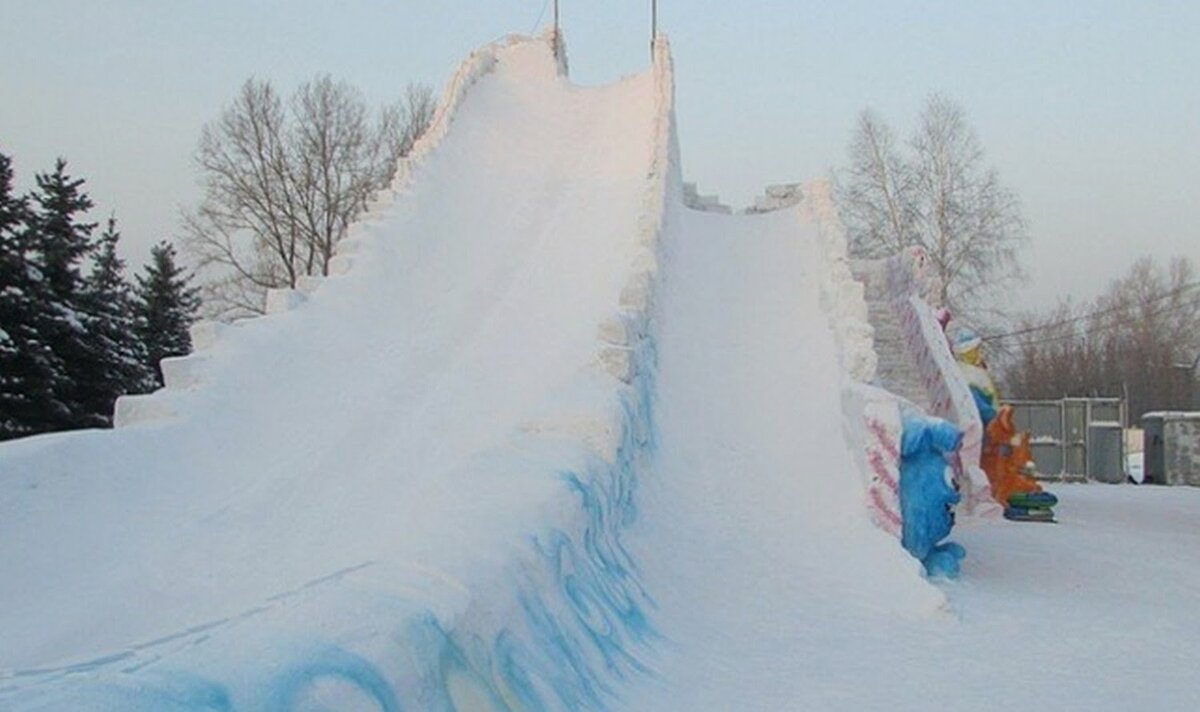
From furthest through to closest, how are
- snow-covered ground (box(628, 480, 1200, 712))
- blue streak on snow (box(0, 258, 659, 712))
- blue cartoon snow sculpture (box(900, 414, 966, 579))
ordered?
blue cartoon snow sculpture (box(900, 414, 966, 579)) < snow-covered ground (box(628, 480, 1200, 712)) < blue streak on snow (box(0, 258, 659, 712))

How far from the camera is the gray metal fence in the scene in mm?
24172

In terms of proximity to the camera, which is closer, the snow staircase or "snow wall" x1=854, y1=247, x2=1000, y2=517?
the snow staircase

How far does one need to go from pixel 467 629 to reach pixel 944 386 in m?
9.96

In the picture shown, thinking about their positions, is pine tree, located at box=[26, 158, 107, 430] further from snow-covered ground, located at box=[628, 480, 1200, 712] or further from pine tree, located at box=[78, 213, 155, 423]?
snow-covered ground, located at box=[628, 480, 1200, 712]

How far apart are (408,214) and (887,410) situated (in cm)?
775

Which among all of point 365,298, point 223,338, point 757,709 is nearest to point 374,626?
point 757,709

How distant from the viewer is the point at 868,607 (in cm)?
700

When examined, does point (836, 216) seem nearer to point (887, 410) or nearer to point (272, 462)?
point (887, 410)

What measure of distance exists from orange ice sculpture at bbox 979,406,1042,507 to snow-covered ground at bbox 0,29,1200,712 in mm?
952

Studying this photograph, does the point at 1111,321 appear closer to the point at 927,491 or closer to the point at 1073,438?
the point at 1073,438

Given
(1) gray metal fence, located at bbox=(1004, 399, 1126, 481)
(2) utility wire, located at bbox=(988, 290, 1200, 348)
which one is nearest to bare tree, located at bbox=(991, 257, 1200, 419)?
(2) utility wire, located at bbox=(988, 290, 1200, 348)

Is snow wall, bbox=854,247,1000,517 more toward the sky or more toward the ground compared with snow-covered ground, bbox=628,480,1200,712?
more toward the sky

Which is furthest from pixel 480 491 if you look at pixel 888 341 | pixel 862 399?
pixel 888 341

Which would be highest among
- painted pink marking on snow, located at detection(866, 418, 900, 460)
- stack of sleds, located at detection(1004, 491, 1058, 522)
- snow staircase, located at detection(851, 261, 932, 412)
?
snow staircase, located at detection(851, 261, 932, 412)
